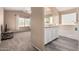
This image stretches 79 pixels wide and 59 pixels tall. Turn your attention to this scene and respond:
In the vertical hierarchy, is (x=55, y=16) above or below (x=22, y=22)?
above

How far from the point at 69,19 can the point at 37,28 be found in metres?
0.59

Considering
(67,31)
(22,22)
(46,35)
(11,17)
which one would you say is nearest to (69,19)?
(67,31)

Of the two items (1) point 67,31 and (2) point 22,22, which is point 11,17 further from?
(1) point 67,31

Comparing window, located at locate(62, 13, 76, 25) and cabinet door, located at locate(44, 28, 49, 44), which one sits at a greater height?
window, located at locate(62, 13, 76, 25)

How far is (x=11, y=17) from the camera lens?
172 centimetres

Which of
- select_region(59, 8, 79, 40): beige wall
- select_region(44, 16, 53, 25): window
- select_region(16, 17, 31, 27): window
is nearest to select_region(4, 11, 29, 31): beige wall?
select_region(16, 17, 31, 27): window

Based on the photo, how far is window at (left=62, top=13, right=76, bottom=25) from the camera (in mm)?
1710

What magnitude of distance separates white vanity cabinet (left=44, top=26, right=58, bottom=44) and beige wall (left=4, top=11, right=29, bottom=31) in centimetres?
46

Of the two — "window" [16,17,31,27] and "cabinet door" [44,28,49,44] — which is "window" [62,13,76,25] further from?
"window" [16,17,31,27]

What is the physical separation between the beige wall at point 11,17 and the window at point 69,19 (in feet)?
2.17

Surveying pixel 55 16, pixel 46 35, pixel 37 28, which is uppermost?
pixel 55 16

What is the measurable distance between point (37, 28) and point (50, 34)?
260mm

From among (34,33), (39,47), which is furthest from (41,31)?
(39,47)
